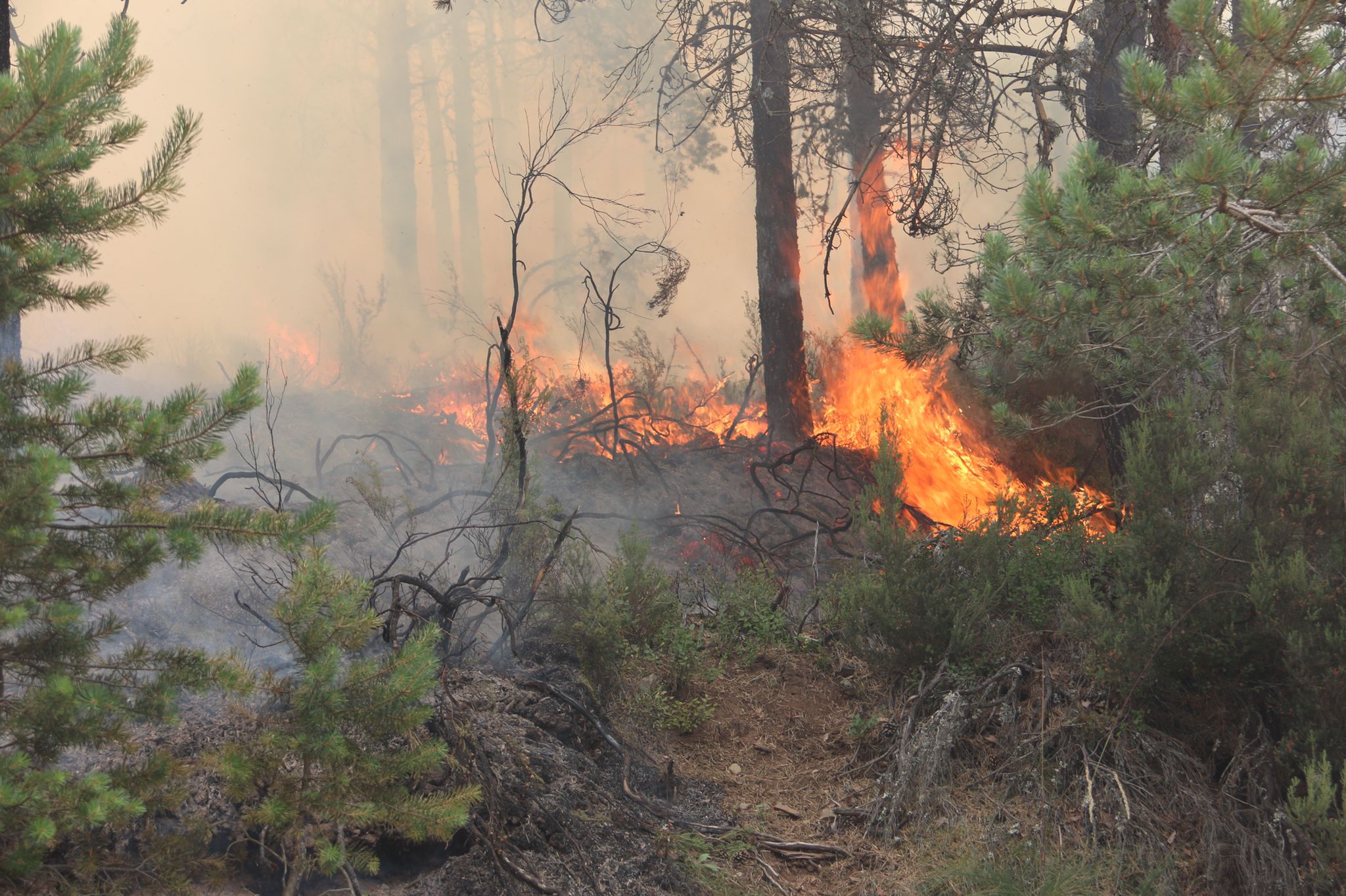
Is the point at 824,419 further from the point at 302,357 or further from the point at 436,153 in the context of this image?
the point at 436,153

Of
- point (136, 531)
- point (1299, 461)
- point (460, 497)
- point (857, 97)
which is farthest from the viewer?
point (857, 97)

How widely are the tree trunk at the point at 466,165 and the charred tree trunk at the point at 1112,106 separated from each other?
18.3 m

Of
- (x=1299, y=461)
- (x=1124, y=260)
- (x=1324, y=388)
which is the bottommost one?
(x=1299, y=461)

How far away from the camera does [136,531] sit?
2.41 m

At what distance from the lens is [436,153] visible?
2641cm

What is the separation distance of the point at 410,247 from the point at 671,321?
7549mm

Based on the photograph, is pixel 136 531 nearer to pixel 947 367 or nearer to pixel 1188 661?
pixel 1188 661

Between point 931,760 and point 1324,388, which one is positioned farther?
point 1324,388

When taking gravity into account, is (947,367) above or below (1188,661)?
above

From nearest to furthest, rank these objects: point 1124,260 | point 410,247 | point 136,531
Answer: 1. point 136,531
2. point 1124,260
3. point 410,247

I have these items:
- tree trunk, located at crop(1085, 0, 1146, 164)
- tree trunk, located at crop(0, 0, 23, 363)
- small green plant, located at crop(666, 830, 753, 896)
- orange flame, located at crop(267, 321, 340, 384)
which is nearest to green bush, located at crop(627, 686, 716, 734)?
small green plant, located at crop(666, 830, 753, 896)

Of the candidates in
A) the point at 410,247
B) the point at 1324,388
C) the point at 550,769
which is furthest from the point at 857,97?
the point at 410,247

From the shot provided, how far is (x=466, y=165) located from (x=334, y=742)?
24.9 meters

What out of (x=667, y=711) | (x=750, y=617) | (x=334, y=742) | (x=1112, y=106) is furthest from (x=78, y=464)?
(x=1112, y=106)
